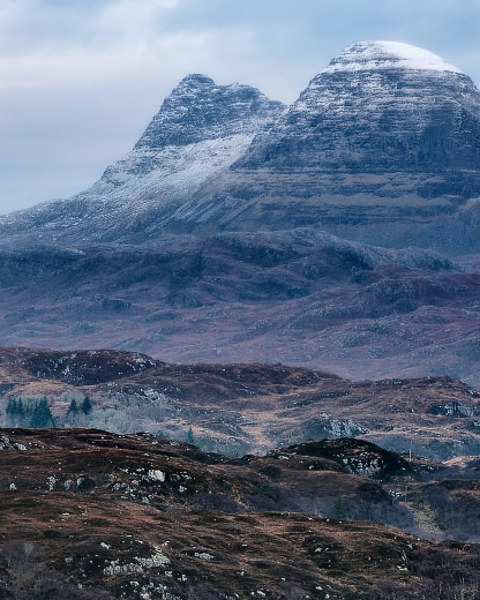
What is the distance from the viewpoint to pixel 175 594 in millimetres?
114062

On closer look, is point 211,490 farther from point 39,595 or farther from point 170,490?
point 39,595

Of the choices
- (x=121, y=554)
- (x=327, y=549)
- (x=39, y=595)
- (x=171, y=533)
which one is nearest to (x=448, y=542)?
(x=327, y=549)

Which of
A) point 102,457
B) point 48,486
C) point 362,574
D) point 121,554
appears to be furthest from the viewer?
point 102,457

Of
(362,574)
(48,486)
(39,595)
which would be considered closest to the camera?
(39,595)

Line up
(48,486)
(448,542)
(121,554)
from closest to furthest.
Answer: (121,554), (448,542), (48,486)

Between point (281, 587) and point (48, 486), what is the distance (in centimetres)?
5154

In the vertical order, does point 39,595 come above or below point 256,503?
above

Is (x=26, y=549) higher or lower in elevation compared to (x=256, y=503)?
higher

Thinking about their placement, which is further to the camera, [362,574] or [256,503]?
[256,503]

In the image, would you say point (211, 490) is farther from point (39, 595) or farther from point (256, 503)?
point (39, 595)

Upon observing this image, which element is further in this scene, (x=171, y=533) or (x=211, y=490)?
(x=211, y=490)

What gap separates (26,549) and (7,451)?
68972 millimetres

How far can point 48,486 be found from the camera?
164m

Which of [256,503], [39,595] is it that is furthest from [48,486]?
[39,595]
